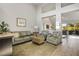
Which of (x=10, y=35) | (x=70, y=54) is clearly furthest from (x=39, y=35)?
(x=70, y=54)

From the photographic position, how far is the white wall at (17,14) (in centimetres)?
232

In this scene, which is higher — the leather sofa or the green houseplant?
the green houseplant

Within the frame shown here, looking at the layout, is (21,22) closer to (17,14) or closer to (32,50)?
(17,14)

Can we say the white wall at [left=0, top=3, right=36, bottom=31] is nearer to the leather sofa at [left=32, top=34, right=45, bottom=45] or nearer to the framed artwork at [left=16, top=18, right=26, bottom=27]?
the framed artwork at [left=16, top=18, right=26, bottom=27]

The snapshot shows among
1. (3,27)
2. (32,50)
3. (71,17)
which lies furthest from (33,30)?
(71,17)

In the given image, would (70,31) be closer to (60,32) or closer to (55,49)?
(60,32)

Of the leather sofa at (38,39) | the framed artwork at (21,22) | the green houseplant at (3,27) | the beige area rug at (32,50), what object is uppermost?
the framed artwork at (21,22)

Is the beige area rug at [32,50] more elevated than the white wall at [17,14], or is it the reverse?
the white wall at [17,14]

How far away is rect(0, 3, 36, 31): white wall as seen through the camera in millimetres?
2322

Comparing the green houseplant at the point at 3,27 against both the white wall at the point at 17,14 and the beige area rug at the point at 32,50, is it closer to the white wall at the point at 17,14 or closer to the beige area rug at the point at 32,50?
the white wall at the point at 17,14

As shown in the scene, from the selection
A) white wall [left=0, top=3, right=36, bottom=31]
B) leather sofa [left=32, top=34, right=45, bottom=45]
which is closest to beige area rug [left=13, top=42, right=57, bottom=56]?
leather sofa [left=32, top=34, right=45, bottom=45]

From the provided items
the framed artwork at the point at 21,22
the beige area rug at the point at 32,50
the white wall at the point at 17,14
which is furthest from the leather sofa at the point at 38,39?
the framed artwork at the point at 21,22

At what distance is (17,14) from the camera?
241 cm

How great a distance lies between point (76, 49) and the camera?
2.36 meters
